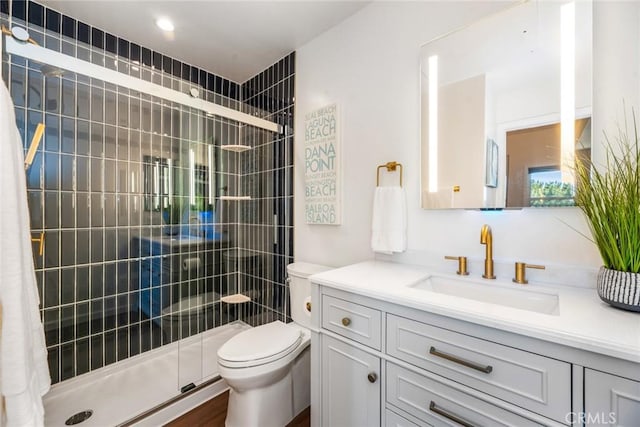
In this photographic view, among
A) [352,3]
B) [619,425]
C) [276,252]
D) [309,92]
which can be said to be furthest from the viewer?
[276,252]

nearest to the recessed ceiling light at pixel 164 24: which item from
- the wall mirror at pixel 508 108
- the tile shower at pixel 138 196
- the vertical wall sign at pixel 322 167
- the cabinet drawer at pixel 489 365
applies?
the tile shower at pixel 138 196

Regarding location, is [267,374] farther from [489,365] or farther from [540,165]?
[540,165]

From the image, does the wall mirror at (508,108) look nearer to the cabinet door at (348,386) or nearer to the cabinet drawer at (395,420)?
the cabinet door at (348,386)

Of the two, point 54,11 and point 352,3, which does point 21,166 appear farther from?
point 352,3

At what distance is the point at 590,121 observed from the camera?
3.37 feet

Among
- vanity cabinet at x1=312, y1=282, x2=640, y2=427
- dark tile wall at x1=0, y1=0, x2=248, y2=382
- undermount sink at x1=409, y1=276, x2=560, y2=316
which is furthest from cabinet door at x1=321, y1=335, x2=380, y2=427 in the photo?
dark tile wall at x1=0, y1=0, x2=248, y2=382

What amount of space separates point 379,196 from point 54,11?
2.33m

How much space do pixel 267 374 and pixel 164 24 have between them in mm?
2279

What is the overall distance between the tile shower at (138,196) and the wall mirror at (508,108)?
1.16 metres

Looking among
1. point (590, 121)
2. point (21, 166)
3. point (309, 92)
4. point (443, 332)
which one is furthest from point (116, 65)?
point (590, 121)

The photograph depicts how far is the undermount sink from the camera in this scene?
39.8 inches

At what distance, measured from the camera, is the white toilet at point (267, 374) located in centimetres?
137

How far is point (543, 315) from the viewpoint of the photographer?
0.78 m

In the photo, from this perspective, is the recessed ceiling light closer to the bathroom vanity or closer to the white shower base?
the bathroom vanity
